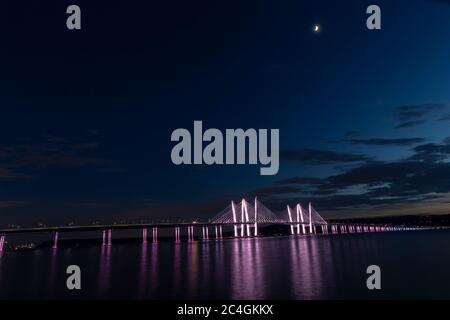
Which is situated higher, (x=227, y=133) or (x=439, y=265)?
(x=227, y=133)

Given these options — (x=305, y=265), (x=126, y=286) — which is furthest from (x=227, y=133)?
(x=305, y=265)

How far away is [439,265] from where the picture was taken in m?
52.7

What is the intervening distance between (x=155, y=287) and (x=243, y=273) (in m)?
13.1

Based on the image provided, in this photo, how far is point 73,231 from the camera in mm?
122562

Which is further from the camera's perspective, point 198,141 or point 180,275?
point 180,275

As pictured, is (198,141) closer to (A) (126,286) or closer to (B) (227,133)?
(B) (227,133)

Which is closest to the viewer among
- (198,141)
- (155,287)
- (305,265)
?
(198,141)
